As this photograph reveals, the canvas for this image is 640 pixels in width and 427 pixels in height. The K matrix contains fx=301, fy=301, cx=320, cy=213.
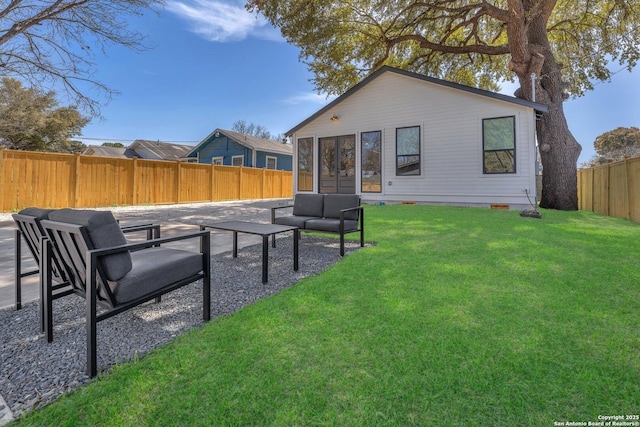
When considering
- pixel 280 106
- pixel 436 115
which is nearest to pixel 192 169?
pixel 436 115

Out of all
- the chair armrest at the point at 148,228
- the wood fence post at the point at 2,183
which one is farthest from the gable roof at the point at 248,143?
the chair armrest at the point at 148,228

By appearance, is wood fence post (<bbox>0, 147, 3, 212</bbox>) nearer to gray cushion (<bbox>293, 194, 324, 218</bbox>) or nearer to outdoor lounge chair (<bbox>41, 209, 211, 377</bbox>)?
gray cushion (<bbox>293, 194, 324, 218</bbox>)

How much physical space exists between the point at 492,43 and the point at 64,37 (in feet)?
56.6

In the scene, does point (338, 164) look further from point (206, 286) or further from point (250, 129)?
point (250, 129)

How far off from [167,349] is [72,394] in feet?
1.60

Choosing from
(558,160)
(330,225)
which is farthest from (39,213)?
(558,160)

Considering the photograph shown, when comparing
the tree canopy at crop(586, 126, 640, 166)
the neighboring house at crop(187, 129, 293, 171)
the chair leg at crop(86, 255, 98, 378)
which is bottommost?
the chair leg at crop(86, 255, 98, 378)

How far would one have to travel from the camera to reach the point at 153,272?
2055mm

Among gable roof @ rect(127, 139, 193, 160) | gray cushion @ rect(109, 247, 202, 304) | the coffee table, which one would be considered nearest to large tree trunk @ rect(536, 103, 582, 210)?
the coffee table

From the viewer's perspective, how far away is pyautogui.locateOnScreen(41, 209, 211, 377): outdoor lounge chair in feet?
5.60

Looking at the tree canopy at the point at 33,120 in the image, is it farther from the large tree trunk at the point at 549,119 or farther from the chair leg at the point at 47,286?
the large tree trunk at the point at 549,119

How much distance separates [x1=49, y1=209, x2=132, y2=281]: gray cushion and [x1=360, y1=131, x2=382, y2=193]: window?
34.5ft

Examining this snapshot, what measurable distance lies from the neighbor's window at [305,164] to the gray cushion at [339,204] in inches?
309

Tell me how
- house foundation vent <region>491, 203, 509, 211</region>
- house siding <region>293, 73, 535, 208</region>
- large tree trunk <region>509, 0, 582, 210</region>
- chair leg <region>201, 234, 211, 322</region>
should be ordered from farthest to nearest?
large tree trunk <region>509, 0, 582, 210</region>, house foundation vent <region>491, 203, 509, 211</region>, house siding <region>293, 73, 535, 208</region>, chair leg <region>201, 234, 211, 322</region>
